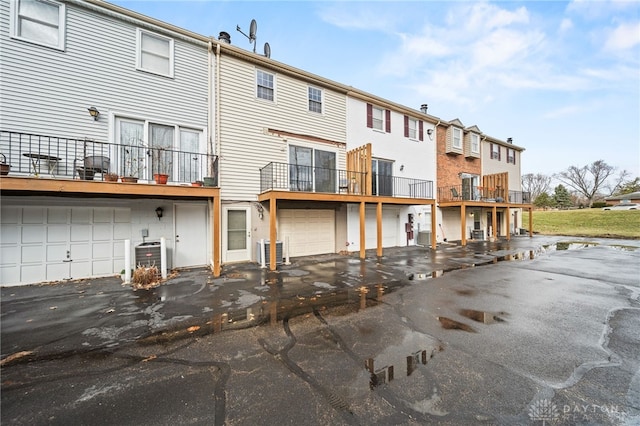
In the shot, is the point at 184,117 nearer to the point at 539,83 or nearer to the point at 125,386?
the point at 125,386

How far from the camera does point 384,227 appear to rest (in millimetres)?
13531

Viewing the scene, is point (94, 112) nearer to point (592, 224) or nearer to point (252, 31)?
point (252, 31)

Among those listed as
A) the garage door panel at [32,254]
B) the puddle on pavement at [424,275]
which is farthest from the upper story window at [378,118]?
the garage door panel at [32,254]

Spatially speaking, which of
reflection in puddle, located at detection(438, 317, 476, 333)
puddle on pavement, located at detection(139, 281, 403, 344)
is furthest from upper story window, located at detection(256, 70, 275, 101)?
reflection in puddle, located at detection(438, 317, 476, 333)

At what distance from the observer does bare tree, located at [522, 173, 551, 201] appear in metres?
56.2

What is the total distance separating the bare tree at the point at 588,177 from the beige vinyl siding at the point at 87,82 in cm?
7173

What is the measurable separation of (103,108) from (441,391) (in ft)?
34.7

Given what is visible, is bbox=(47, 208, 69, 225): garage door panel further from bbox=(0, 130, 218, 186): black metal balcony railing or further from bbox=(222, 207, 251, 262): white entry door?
bbox=(222, 207, 251, 262): white entry door

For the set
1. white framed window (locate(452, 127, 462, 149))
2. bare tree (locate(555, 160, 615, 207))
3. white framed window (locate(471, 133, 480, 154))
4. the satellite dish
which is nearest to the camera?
the satellite dish

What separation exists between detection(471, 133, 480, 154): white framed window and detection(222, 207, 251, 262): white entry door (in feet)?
55.2

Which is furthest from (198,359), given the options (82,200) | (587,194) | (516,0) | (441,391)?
(587,194)

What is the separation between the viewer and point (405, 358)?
3121 millimetres

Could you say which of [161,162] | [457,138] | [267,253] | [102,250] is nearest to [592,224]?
[457,138]

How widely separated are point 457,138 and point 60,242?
2045 centimetres
